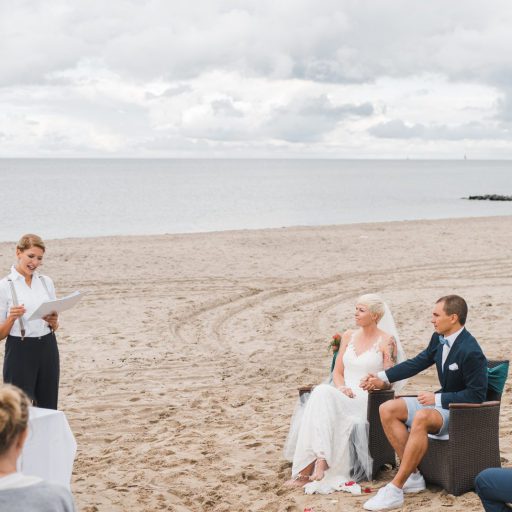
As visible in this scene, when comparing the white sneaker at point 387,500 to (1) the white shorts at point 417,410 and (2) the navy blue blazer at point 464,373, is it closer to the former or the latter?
(1) the white shorts at point 417,410

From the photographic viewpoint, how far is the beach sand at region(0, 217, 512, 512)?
20.2 ft

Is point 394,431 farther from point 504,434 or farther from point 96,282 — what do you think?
point 96,282

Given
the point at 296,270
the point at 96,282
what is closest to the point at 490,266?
the point at 296,270

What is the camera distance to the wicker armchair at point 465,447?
5434mm

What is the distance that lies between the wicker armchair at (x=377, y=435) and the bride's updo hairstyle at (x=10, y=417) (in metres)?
3.75

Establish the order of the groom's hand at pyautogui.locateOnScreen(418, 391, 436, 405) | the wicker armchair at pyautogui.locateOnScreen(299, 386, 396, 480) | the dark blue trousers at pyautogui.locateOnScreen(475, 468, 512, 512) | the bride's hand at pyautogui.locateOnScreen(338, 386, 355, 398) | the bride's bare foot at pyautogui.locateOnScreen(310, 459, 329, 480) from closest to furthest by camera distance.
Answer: the dark blue trousers at pyautogui.locateOnScreen(475, 468, 512, 512)
the groom's hand at pyautogui.locateOnScreen(418, 391, 436, 405)
the bride's bare foot at pyautogui.locateOnScreen(310, 459, 329, 480)
the wicker armchair at pyautogui.locateOnScreen(299, 386, 396, 480)
the bride's hand at pyautogui.locateOnScreen(338, 386, 355, 398)

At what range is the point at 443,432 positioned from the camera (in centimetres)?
557

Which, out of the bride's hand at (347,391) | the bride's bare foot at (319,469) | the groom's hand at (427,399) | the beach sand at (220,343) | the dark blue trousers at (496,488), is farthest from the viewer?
the bride's hand at (347,391)

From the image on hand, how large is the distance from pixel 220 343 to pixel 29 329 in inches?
219

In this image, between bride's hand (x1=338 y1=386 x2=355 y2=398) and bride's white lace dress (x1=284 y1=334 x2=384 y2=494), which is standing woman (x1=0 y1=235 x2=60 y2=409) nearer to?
bride's white lace dress (x1=284 y1=334 x2=384 y2=494)

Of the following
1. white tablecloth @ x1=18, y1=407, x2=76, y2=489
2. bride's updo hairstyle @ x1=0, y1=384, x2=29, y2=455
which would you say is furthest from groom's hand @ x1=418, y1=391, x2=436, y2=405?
bride's updo hairstyle @ x1=0, y1=384, x2=29, y2=455

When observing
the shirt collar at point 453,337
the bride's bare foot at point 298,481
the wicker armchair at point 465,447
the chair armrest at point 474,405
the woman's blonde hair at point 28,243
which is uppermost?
the woman's blonde hair at point 28,243

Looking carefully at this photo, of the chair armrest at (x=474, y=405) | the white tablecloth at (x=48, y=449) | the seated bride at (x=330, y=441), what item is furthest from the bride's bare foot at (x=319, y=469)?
the white tablecloth at (x=48, y=449)

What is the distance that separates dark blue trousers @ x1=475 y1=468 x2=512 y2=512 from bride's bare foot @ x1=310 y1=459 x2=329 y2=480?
1.72 meters
